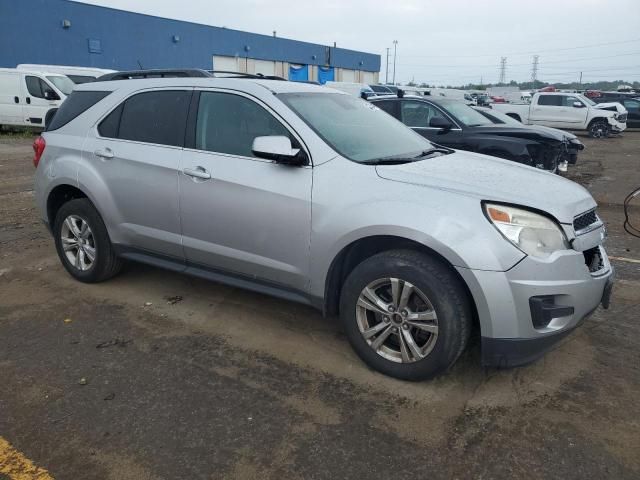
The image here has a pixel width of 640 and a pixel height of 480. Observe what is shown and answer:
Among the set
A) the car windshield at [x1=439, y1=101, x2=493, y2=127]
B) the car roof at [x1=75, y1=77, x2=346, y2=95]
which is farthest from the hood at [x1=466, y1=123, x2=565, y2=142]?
the car roof at [x1=75, y1=77, x2=346, y2=95]

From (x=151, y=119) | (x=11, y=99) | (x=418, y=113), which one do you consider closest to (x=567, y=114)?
(x=418, y=113)

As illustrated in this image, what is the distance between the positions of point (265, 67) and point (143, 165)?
41.2m

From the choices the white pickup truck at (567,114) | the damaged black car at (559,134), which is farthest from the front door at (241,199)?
the white pickup truck at (567,114)

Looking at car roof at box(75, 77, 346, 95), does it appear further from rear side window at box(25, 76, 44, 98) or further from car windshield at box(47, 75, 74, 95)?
rear side window at box(25, 76, 44, 98)

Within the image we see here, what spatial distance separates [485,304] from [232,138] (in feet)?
6.66

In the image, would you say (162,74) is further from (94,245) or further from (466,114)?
(466,114)

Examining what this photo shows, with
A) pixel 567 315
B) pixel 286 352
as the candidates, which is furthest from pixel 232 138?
pixel 567 315

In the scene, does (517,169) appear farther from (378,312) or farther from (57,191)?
(57,191)

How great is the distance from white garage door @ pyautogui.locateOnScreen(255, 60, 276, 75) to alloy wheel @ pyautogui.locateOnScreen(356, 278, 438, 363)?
41136 mm

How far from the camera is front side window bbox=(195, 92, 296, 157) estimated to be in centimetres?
363

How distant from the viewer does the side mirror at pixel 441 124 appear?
8.63 meters

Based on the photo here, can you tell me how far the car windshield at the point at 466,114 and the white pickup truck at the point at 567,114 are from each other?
13.0 metres

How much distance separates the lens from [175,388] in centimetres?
312

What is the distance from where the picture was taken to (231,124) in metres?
3.78
